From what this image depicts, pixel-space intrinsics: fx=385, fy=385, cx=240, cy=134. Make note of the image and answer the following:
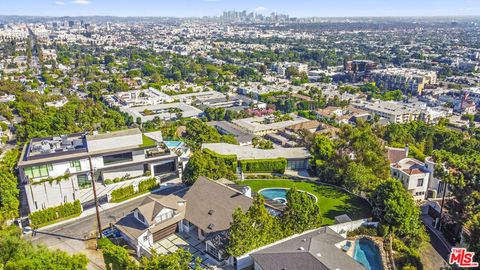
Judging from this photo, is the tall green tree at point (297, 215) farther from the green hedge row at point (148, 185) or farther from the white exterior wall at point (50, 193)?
the white exterior wall at point (50, 193)

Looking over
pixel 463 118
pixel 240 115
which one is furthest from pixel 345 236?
pixel 463 118

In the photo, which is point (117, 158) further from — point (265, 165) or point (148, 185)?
point (265, 165)

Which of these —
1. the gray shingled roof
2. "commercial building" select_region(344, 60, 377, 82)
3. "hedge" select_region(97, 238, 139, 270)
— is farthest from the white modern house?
"commercial building" select_region(344, 60, 377, 82)

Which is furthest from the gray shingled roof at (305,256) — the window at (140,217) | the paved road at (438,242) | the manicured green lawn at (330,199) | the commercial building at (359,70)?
the commercial building at (359,70)

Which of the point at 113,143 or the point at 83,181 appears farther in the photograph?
the point at 113,143

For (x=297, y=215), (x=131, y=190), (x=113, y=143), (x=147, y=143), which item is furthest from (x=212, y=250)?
(x=147, y=143)

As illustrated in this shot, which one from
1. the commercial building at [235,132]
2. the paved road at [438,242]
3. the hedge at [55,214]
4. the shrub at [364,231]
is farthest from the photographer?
the commercial building at [235,132]
